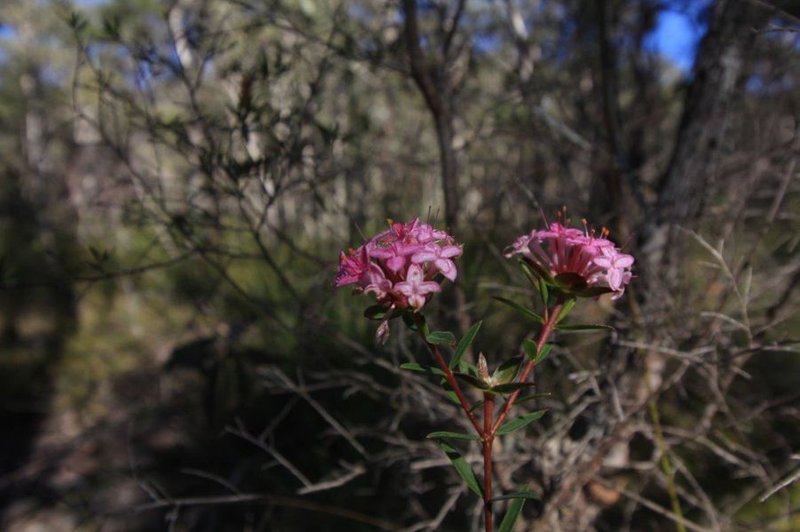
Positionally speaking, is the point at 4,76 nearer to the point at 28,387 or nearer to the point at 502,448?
the point at 28,387

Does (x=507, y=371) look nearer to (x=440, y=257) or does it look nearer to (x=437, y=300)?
(x=440, y=257)

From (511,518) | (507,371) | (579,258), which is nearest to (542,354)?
(507,371)

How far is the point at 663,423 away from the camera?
10.1 feet

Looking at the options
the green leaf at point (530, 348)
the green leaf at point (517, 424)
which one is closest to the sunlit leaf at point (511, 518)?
the green leaf at point (517, 424)

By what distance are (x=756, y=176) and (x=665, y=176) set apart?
1.18ft

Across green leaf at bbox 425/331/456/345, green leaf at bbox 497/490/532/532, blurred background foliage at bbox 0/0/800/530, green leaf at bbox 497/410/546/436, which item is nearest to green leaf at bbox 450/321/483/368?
green leaf at bbox 425/331/456/345

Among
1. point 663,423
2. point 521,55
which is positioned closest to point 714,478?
point 663,423

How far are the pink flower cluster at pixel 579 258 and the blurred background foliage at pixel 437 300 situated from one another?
34 cm

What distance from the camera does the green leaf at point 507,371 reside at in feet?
3.52

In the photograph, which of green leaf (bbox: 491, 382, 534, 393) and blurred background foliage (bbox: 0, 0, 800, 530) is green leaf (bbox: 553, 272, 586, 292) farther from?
blurred background foliage (bbox: 0, 0, 800, 530)

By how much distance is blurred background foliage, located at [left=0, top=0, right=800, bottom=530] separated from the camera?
209cm

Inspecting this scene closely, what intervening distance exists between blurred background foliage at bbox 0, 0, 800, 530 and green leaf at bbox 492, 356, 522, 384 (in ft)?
1.07

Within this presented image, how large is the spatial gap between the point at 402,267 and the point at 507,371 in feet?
0.82

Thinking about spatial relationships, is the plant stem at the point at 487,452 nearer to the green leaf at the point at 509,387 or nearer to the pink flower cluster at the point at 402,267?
the green leaf at the point at 509,387
